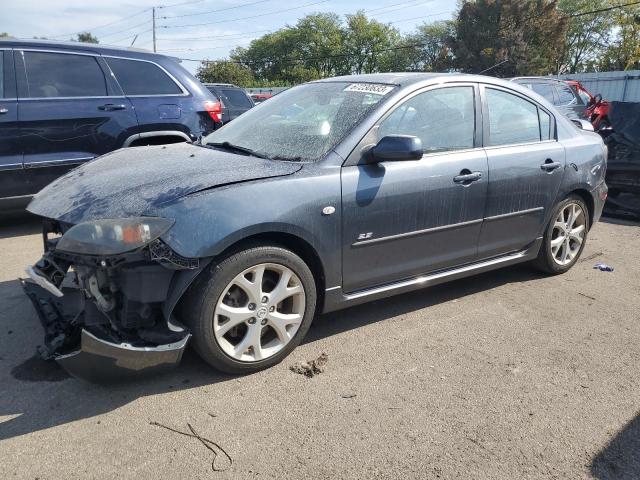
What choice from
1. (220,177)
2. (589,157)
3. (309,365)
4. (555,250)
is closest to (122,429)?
(309,365)

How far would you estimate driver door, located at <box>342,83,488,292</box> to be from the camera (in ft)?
10.9

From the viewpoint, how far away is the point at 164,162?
337 cm

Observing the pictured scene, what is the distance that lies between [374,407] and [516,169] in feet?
7.45

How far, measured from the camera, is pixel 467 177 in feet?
12.3

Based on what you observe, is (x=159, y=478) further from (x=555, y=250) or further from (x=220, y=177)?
(x=555, y=250)

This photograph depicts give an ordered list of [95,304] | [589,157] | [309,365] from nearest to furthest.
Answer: [95,304]
[309,365]
[589,157]

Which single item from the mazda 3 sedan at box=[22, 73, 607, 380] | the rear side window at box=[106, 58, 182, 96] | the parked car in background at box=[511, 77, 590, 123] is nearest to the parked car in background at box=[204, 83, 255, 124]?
the parked car in background at box=[511, 77, 590, 123]

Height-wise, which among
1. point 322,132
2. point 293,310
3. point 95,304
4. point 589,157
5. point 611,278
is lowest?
point 611,278

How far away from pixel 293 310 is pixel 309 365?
1.10 ft

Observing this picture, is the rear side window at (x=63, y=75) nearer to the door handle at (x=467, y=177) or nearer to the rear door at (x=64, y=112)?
the rear door at (x=64, y=112)

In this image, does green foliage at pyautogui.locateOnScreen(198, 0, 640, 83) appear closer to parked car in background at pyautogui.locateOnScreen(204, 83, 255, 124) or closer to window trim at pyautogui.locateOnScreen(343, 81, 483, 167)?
parked car in background at pyautogui.locateOnScreen(204, 83, 255, 124)

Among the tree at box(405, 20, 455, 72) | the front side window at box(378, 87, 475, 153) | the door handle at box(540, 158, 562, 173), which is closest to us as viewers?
the front side window at box(378, 87, 475, 153)

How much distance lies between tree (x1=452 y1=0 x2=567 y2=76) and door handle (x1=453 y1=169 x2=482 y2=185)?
167 ft

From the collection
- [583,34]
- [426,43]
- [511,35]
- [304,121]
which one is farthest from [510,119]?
[426,43]
